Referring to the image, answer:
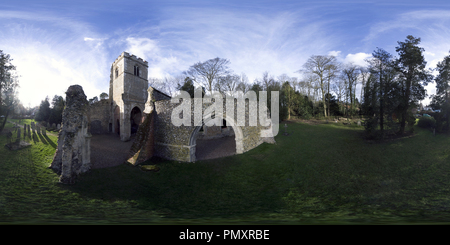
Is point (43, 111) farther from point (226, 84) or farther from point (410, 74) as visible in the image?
point (410, 74)

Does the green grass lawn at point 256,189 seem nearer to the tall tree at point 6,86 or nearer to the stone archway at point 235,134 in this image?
the stone archway at point 235,134

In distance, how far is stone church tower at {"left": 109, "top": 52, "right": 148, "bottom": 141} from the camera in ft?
63.9

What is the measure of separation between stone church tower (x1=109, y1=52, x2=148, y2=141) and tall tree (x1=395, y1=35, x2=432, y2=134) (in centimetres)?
2694

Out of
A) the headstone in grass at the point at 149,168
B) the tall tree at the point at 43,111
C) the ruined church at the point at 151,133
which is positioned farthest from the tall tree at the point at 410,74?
the tall tree at the point at 43,111

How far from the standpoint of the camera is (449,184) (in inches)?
241

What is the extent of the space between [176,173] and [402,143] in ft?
52.0

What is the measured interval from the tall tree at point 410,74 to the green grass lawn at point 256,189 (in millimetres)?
2786

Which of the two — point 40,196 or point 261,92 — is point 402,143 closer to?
point 261,92

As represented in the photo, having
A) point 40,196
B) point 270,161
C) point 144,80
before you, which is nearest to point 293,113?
point 270,161

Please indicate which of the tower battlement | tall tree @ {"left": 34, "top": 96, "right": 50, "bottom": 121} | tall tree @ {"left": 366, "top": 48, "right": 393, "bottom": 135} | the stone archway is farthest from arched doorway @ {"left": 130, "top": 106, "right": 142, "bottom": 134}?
tall tree @ {"left": 366, "top": 48, "right": 393, "bottom": 135}

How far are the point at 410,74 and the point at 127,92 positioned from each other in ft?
95.3

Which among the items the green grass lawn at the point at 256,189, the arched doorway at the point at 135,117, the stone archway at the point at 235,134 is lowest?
the green grass lawn at the point at 256,189

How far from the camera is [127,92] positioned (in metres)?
20.4

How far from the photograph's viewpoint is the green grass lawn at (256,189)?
4.48m
